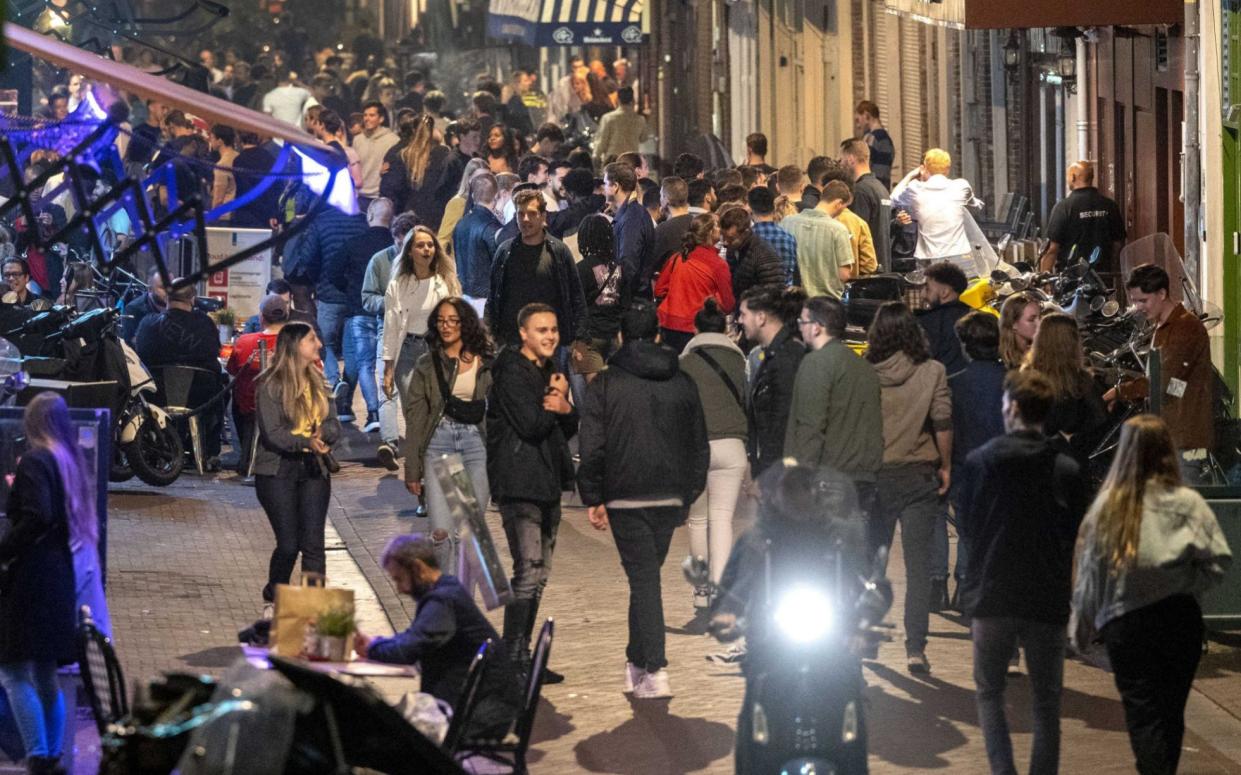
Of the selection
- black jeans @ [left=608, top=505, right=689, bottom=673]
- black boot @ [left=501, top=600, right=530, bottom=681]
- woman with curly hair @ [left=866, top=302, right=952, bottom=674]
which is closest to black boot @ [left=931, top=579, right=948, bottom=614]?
woman with curly hair @ [left=866, top=302, right=952, bottom=674]

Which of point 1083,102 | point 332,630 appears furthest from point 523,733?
point 1083,102

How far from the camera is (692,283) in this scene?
1644 cm

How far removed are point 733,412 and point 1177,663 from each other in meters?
3.93

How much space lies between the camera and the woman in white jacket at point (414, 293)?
1611cm

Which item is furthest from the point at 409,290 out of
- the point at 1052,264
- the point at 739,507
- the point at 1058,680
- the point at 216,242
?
the point at 1058,680

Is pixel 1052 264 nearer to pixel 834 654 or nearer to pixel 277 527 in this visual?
pixel 277 527

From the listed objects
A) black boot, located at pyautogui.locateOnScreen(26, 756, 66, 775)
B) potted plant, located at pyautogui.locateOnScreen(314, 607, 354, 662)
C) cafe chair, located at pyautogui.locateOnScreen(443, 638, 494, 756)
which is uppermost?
potted plant, located at pyautogui.locateOnScreen(314, 607, 354, 662)

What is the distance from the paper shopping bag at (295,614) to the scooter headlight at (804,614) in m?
1.60

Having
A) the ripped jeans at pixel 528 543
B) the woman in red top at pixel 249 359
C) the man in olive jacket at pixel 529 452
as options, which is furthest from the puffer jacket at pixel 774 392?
the woman in red top at pixel 249 359

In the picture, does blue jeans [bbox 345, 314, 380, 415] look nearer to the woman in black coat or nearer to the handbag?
the handbag

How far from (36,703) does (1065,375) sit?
5.24 meters

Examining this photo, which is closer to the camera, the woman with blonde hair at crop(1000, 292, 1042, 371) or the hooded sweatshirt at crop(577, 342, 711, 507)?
the hooded sweatshirt at crop(577, 342, 711, 507)

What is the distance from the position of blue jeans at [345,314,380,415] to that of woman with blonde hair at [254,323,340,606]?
6.23m

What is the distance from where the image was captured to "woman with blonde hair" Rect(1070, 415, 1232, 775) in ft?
29.2
